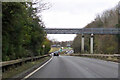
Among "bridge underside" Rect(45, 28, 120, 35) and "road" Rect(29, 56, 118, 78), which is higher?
"bridge underside" Rect(45, 28, 120, 35)

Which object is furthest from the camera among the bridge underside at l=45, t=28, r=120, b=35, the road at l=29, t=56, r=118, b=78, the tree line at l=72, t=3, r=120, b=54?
the tree line at l=72, t=3, r=120, b=54

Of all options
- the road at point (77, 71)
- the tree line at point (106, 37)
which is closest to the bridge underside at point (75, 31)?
the tree line at point (106, 37)

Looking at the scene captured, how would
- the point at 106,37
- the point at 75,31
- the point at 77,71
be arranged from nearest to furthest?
the point at 77,71 → the point at 75,31 → the point at 106,37

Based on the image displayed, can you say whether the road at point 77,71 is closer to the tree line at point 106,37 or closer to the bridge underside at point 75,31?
the bridge underside at point 75,31

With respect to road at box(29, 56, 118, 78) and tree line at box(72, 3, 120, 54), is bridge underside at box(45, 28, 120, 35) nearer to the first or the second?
tree line at box(72, 3, 120, 54)

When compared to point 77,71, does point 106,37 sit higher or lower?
higher

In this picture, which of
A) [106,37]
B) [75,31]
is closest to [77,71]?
[75,31]

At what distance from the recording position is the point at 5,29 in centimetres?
1288

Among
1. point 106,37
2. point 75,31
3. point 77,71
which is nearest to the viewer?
point 77,71

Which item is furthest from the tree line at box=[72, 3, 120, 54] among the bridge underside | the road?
the road

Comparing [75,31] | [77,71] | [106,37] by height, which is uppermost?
[75,31]

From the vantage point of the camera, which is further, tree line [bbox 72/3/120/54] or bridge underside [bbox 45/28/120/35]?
tree line [bbox 72/3/120/54]

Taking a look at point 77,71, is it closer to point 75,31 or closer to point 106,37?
point 75,31

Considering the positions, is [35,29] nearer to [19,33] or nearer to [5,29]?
[19,33]
